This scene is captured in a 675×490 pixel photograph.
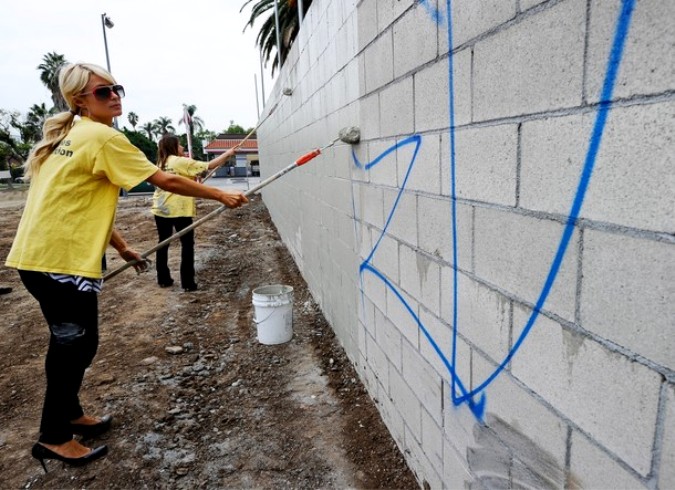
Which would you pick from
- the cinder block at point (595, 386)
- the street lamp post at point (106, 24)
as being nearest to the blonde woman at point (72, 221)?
the cinder block at point (595, 386)

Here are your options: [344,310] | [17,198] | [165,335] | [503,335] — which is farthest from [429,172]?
[17,198]

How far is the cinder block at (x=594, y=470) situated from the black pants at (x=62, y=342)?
91.3 inches

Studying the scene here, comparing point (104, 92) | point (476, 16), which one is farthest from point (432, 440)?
point (104, 92)

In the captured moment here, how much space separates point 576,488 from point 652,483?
0.83 feet

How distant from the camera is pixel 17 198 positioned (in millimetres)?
26297

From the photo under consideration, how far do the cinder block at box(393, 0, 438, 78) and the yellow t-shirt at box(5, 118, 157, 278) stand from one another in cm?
139

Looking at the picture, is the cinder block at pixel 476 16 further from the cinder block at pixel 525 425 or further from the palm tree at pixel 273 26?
the palm tree at pixel 273 26

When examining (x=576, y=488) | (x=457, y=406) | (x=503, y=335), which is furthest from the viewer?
(x=457, y=406)

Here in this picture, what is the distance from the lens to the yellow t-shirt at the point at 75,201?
2.35 meters

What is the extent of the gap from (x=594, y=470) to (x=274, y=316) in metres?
3.11

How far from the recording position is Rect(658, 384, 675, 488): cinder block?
0.91m

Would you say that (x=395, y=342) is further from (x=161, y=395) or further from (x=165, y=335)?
(x=165, y=335)

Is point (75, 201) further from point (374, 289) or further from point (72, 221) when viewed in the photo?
point (374, 289)

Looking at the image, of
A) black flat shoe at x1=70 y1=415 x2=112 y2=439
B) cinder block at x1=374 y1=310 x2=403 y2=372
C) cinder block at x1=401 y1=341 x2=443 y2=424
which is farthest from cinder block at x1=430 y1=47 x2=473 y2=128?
black flat shoe at x1=70 y1=415 x2=112 y2=439
